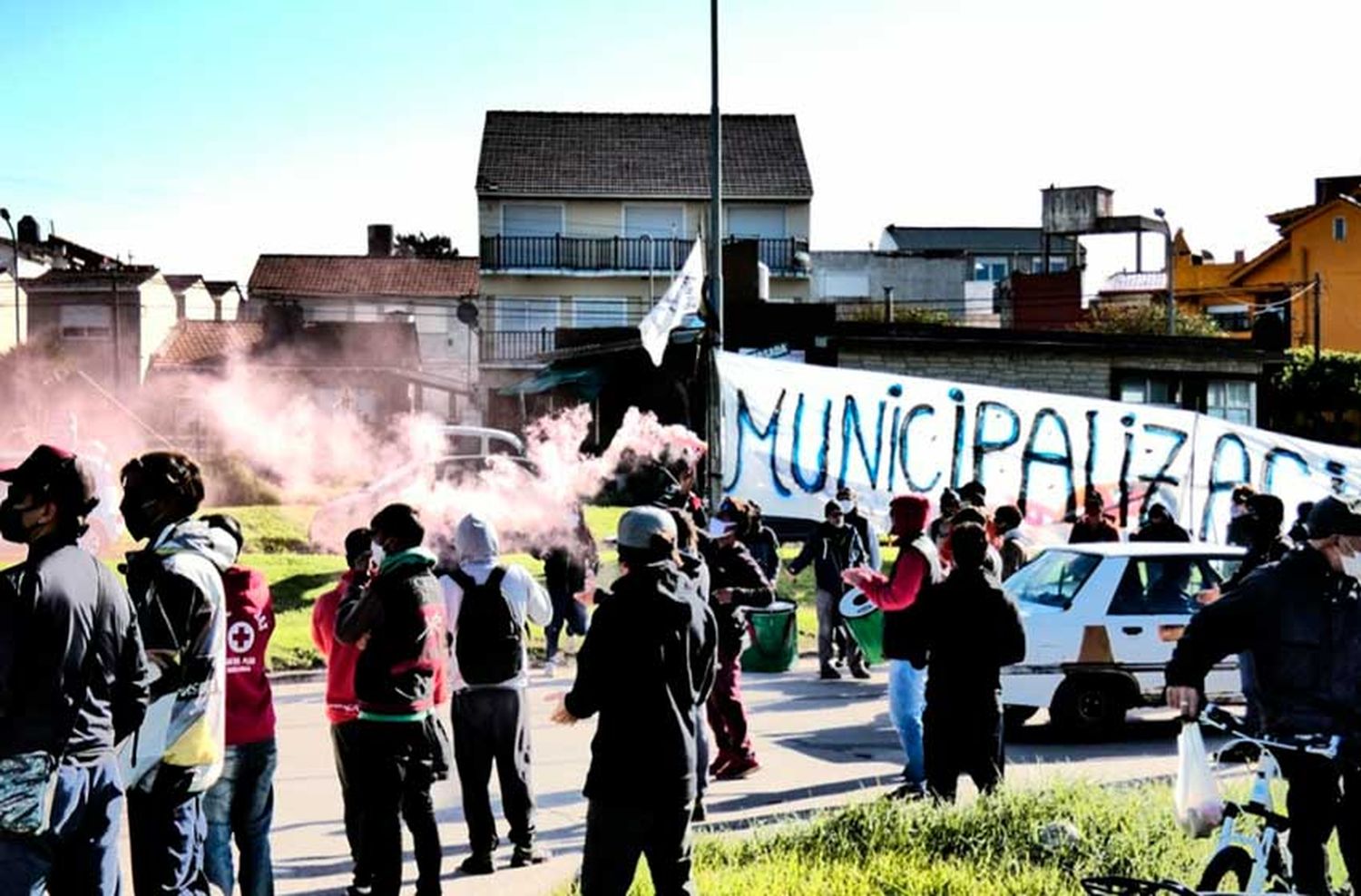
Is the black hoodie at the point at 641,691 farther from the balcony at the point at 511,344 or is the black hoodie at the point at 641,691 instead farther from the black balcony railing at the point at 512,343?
the black balcony railing at the point at 512,343

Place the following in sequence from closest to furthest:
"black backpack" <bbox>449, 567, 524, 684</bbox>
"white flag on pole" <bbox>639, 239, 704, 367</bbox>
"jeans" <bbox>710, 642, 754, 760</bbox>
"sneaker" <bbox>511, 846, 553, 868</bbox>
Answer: "black backpack" <bbox>449, 567, 524, 684</bbox> → "sneaker" <bbox>511, 846, 553, 868</bbox> → "jeans" <bbox>710, 642, 754, 760</bbox> → "white flag on pole" <bbox>639, 239, 704, 367</bbox>

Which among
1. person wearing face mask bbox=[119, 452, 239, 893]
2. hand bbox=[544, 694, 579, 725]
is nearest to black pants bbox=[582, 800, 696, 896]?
hand bbox=[544, 694, 579, 725]

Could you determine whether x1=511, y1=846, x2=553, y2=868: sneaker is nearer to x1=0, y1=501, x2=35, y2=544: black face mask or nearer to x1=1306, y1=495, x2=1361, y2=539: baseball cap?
x1=0, y1=501, x2=35, y2=544: black face mask

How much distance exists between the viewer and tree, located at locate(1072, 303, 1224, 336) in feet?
168

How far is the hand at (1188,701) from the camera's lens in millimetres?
5801

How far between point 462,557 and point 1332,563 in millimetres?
4352

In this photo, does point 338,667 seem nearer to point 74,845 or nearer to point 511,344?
point 74,845

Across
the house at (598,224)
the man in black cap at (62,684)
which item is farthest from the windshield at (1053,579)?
the house at (598,224)

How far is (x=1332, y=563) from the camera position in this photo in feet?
19.6

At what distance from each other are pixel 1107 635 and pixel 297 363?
145ft

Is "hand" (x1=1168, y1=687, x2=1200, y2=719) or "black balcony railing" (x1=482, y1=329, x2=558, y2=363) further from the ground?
"black balcony railing" (x1=482, y1=329, x2=558, y2=363)

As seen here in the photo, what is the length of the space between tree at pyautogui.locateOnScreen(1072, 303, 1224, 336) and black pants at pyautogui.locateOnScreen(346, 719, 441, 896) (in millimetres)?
45516

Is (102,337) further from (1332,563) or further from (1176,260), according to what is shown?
(1332,563)

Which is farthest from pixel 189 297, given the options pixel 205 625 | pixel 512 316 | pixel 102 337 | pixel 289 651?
pixel 205 625
